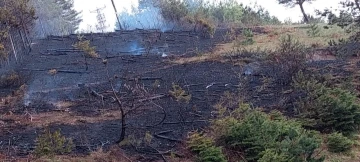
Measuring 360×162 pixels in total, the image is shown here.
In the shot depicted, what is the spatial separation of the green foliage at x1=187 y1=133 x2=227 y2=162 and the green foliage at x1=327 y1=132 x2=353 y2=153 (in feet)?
6.94

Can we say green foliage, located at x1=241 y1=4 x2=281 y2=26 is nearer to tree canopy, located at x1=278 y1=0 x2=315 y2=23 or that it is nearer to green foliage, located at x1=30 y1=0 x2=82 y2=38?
tree canopy, located at x1=278 y1=0 x2=315 y2=23

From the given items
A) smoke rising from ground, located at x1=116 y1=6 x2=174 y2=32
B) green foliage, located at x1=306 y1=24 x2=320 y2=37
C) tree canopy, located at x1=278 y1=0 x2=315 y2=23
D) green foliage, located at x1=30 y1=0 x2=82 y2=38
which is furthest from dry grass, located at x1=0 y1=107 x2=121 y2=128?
green foliage, located at x1=30 y1=0 x2=82 y2=38

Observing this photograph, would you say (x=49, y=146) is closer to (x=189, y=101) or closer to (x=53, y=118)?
(x=53, y=118)

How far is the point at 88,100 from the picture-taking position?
11578 mm

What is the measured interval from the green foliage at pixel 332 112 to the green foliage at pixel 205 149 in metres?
2.34

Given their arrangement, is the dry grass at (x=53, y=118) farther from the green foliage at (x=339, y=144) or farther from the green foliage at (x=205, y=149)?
the green foliage at (x=339, y=144)

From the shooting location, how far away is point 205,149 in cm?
691

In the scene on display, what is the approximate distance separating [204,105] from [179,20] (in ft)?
52.5

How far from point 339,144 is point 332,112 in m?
0.99

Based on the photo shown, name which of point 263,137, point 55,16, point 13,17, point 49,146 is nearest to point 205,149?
point 263,137

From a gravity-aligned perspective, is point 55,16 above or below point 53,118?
above

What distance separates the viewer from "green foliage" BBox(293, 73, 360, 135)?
315 inches

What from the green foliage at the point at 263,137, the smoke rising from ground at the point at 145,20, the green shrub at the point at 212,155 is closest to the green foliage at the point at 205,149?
the green shrub at the point at 212,155

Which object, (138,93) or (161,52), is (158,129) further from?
(161,52)
